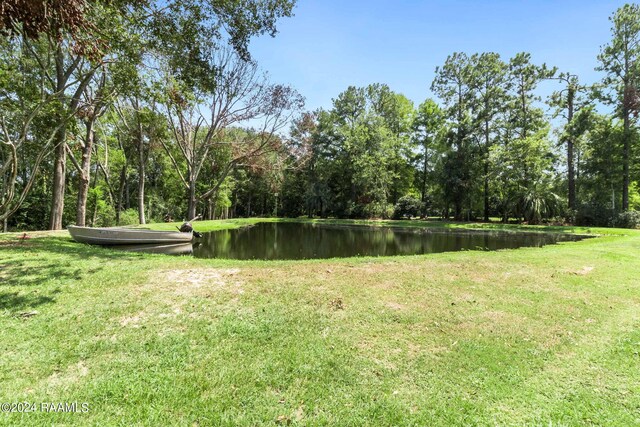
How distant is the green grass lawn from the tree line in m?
3.87

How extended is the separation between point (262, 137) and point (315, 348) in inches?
844

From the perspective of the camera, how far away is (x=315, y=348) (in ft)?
12.6

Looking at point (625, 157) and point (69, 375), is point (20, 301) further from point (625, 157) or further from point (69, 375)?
point (625, 157)

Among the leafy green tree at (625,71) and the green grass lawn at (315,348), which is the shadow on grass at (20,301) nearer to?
the green grass lawn at (315,348)

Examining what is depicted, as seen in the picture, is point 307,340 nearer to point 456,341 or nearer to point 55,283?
point 456,341

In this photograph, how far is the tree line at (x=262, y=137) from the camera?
9.29 meters

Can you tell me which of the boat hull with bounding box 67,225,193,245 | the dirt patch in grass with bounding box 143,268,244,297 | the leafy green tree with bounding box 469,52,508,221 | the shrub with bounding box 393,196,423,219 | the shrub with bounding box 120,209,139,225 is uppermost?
the leafy green tree with bounding box 469,52,508,221

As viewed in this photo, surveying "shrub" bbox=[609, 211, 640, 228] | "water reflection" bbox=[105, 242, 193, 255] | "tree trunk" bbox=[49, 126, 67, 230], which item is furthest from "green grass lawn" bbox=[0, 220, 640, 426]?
"shrub" bbox=[609, 211, 640, 228]

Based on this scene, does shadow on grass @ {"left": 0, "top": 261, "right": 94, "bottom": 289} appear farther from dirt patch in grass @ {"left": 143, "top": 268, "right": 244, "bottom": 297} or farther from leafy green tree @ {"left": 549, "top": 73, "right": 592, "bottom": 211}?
leafy green tree @ {"left": 549, "top": 73, "right": 592, "bottom": 211}

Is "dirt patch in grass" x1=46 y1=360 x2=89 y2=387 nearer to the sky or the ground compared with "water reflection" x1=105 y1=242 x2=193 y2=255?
nearer to the ground

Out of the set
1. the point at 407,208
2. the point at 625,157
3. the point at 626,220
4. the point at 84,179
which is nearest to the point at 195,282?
the point at 84,179

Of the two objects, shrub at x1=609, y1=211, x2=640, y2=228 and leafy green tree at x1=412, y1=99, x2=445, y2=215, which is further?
leafy green tree at x1=412, y1=99, x2=445, y2=215

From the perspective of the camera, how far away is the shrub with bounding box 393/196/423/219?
36.1 meters

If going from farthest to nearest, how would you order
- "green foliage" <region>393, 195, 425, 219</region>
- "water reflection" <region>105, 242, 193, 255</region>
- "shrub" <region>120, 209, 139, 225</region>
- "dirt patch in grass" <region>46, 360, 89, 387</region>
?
"green foliage" <region>393, 195, 425, 219</region> < "shrub" <region>120, 209, 139, 225</region> < "water reflection" <region>105, 242, 193, 255</region> < "dirt patch in grass" <region>46, 360, 89, 387</region>
